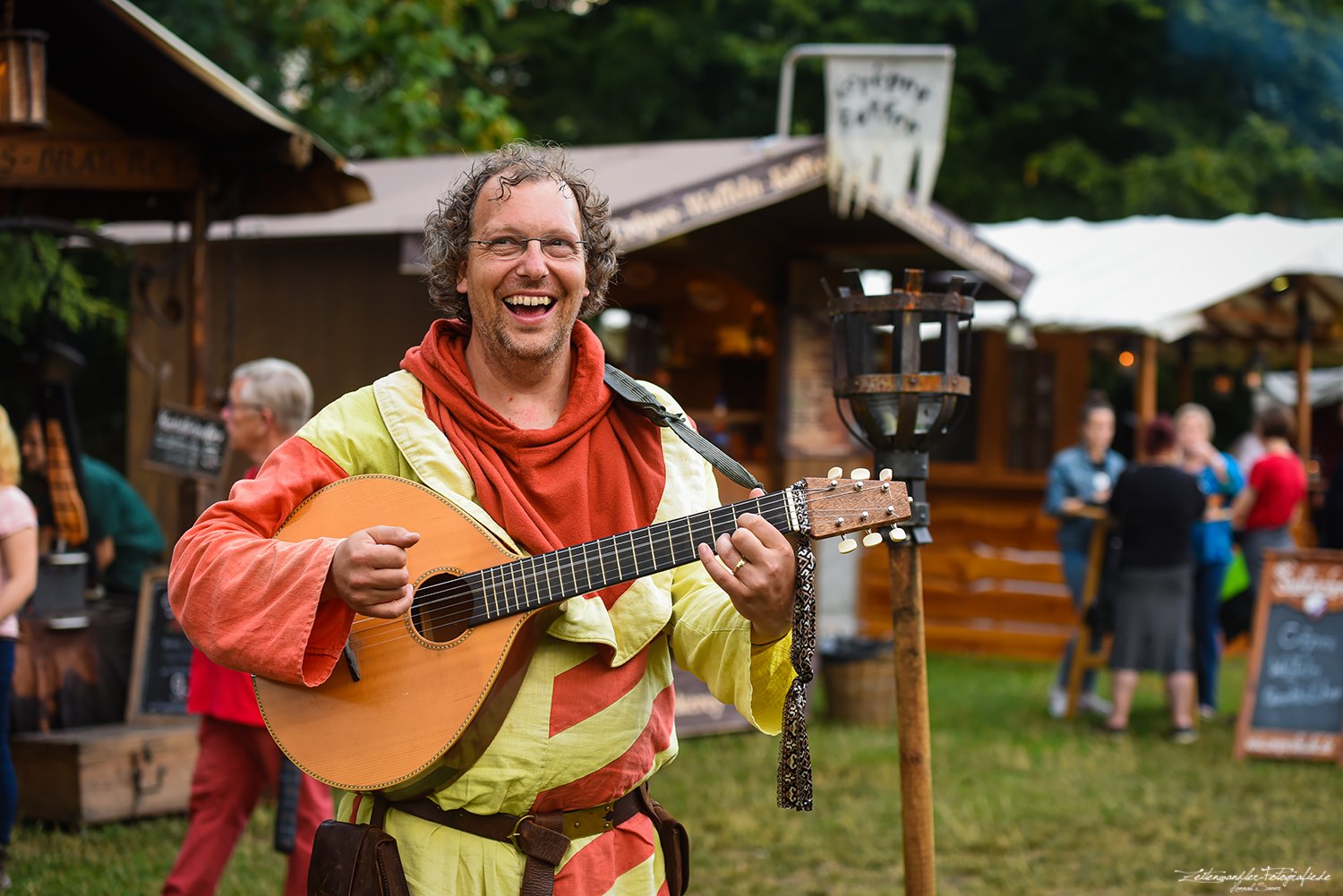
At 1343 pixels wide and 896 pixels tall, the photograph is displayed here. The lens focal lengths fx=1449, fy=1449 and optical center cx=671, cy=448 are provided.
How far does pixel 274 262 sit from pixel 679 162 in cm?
262

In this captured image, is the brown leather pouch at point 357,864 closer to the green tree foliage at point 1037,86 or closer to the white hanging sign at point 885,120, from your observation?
the white hanging sign at point 885,120

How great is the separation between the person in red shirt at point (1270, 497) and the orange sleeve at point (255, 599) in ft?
26.4

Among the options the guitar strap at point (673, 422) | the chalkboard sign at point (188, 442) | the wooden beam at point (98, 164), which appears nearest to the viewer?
the guitar strap at point (673, 422)

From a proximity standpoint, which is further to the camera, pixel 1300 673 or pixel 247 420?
pixel 1300 673

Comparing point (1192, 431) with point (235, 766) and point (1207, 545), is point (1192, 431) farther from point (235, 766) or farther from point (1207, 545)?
point (235, 766)

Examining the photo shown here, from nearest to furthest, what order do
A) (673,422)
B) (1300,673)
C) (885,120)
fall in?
(673,422) → (885,120) → (1300,673)

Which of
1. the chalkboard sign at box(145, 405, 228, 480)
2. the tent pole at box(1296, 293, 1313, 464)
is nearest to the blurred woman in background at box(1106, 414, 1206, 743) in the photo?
the tent pole at box(1296, 293, 1313, 464)

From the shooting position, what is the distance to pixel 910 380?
321 centimetres

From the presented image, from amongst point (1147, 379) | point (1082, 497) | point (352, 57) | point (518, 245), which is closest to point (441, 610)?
point (518, 245)

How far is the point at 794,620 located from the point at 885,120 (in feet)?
18.7

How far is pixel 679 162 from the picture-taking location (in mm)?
8641

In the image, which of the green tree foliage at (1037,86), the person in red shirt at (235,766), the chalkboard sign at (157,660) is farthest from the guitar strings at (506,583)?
the green tree foliage at (1037,86)

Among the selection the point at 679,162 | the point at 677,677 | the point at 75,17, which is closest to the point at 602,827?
the point at 75,17

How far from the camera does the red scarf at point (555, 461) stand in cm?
245
